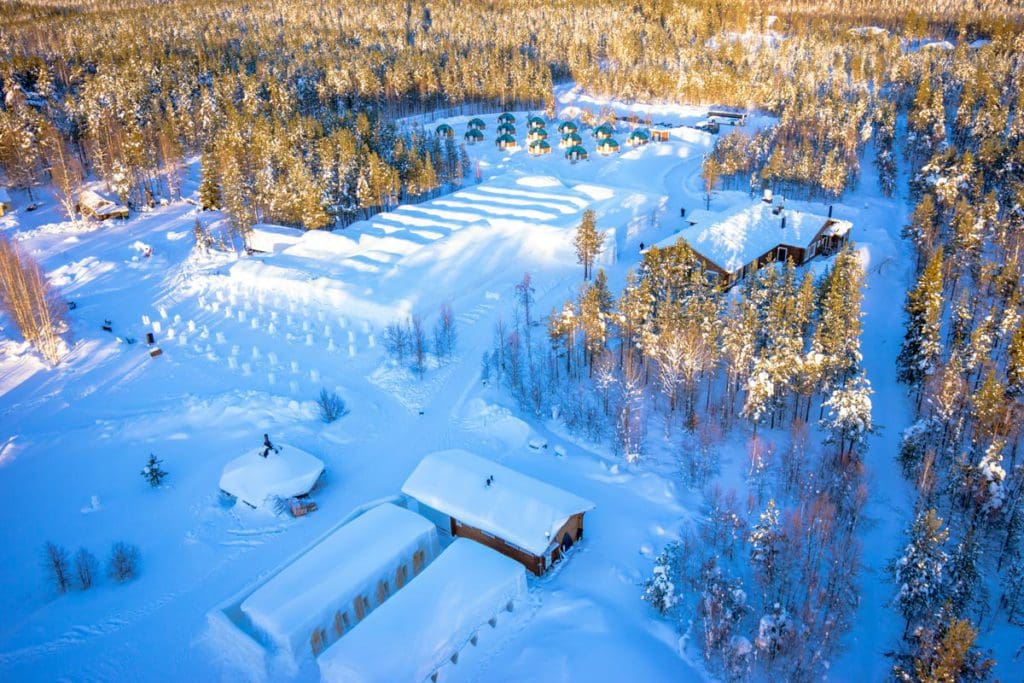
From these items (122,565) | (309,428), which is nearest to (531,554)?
(309,428)

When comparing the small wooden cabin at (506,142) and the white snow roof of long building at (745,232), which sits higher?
the small wooden cabin at (506,142)

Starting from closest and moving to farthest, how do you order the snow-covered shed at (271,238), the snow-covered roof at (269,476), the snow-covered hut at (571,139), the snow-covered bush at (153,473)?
1. the snow-covered roof at (269,476)
2. the snow-covered bush at (153,473)
3. the snow-covered shed at (271,238)
4. the snow-covered hut at (571,139)

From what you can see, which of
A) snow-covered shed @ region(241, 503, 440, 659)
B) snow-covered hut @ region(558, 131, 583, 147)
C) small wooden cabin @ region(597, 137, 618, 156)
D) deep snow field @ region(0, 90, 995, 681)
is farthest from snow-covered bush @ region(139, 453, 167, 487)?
snow-covered hut @ region(558, 131, 583, 147)

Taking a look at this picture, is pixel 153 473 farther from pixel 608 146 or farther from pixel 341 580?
pixel 608 146

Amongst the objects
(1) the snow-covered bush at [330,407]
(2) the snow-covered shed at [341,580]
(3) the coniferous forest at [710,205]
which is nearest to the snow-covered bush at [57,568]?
(2) the snow-covered shed at [341,580]

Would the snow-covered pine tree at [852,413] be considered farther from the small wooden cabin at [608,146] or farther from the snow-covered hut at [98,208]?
the snow-covered hut at [98,208]
